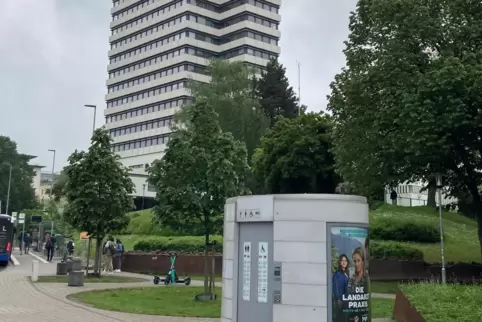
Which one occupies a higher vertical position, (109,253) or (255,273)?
(255,273)

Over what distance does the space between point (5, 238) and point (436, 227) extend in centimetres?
2502

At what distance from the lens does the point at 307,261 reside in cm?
984

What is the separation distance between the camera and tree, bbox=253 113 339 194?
45031mm

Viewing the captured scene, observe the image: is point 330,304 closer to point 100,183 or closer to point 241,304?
point 241,304

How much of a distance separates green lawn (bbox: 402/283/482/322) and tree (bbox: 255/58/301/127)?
2106 inches

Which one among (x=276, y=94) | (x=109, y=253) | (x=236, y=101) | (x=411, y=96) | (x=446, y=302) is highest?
(x=276, y=94)

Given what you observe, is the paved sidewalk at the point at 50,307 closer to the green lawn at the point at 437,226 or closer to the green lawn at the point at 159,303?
the green lawn at the point at 159,303

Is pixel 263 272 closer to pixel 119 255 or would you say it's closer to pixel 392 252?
pixel 392 252

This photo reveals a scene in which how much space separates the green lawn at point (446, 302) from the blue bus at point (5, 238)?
26.3m

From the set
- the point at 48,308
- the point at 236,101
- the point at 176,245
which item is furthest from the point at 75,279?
the point at 236,101

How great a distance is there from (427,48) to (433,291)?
43.4 feet

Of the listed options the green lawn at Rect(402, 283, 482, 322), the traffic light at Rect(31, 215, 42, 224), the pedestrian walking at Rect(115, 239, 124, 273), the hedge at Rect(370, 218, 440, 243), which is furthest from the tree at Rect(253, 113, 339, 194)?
the green lawn at Rect(402, 283, 482, 322)

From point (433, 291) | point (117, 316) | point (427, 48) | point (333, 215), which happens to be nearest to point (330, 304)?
point (333, 215)

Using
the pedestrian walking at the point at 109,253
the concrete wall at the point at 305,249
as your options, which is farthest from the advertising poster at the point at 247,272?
the pedestrian walking at the point at 109,253
